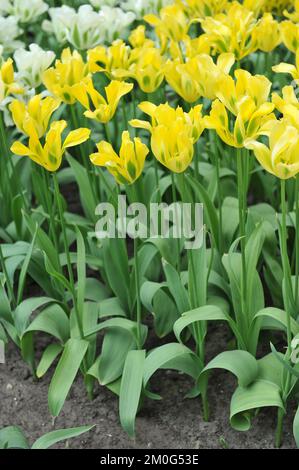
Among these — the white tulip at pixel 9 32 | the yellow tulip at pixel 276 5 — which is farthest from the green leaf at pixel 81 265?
the yellow tulip at pixel 276 5

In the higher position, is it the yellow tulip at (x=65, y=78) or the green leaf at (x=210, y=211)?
the yellow tulip at (x=65, y=78)

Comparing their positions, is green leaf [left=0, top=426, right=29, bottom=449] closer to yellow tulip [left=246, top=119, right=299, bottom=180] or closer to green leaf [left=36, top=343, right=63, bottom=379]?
green leaf [left=36, top=343, right=63, bottom=379]

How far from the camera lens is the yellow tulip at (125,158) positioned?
210cm

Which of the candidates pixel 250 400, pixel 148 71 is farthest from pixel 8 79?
pixel 250 400

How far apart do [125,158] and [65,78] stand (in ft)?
1.94

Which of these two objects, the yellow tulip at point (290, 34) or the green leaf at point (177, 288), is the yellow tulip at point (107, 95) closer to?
the green leaf at point (177, 288)

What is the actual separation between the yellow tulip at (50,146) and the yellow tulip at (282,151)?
0.54 metres

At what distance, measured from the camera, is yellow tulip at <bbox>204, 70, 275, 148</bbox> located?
81.1 inches

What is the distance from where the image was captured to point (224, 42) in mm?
2701

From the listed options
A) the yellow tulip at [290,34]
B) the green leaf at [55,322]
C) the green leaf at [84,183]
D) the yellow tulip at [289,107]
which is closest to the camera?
the yellow tulip at [289,107]

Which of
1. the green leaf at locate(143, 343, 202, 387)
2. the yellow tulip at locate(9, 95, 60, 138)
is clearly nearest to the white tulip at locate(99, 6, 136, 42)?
A: the yellow tulip at locate(9, 95, 60, 138)

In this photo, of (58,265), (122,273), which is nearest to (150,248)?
(122,273)

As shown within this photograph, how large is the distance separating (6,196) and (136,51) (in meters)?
0.83
